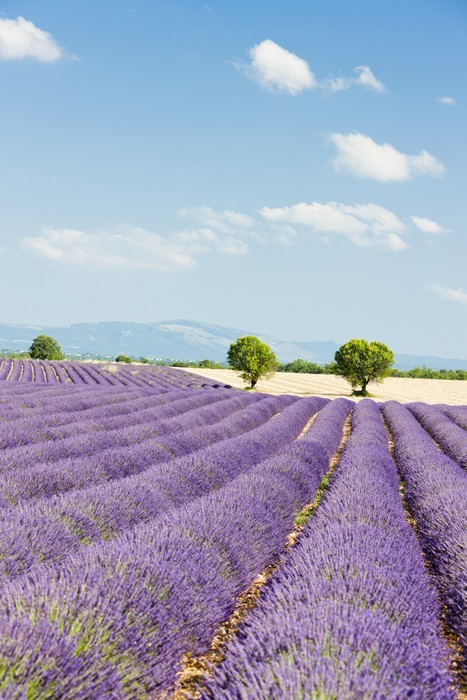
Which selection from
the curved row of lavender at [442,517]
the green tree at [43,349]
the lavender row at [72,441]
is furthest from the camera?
the green tree at [43,349]

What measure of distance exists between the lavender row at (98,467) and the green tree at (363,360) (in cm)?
2279

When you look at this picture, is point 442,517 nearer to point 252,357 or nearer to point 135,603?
point 135,603

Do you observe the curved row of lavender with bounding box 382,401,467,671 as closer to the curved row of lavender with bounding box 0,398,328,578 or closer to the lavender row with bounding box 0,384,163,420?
the curved row of lavender with bounding box 0,398,328,578

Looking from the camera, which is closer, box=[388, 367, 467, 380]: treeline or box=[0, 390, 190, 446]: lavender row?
box=[0, 390, 190, 446]: lavender row

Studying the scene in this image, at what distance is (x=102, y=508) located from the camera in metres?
3.98

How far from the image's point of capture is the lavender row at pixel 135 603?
183 centimetres

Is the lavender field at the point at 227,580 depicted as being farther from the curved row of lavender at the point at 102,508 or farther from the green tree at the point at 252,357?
the green tree at the point at 252,357

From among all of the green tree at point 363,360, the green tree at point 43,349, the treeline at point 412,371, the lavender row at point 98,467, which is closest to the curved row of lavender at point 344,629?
the lavender row at point 98,467

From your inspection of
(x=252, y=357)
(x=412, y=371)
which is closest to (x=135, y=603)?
(x=252, y=357)

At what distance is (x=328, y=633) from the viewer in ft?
6.42

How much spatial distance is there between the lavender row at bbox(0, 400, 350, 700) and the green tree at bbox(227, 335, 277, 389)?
28798 mm

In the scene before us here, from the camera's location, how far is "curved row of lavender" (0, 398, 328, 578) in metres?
3.20

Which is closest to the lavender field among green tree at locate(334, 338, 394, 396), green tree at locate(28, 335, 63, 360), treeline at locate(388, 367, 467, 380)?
green tree at locate(334, 338, 394, 396)

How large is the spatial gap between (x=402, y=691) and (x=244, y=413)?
32.6ft
